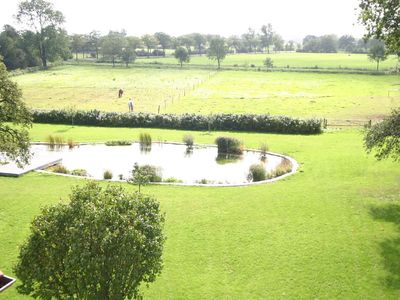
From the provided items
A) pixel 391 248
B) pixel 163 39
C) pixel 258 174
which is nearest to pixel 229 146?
pixel 258 174

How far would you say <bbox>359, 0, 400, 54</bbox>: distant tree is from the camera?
61.7 ft

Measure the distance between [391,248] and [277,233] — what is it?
14.5 ft

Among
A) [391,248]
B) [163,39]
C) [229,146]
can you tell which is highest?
[163,39]

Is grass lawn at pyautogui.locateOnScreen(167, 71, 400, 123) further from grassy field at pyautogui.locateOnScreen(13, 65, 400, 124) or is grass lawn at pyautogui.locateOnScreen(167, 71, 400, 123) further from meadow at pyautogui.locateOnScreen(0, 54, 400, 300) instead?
meadow at pyautogui.locateOnScreen(0, 54, 400, 300)

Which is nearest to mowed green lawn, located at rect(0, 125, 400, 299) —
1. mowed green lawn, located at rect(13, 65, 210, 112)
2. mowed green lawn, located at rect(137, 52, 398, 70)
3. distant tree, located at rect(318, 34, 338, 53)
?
mowed green lawn, located at rect(13, 65, 210, 112)

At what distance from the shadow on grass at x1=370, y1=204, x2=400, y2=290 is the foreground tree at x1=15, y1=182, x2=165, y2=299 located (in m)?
8.74

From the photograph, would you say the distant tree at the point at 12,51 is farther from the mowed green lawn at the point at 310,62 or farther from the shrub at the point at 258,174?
the shrub at the point at 258,174

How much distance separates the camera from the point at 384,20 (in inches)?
754

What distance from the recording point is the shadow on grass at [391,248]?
1479cm

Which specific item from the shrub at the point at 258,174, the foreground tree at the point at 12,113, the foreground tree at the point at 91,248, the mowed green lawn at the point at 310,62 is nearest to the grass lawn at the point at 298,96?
the shrub at the point at 258,174

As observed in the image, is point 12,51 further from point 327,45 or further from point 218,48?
point 327,45

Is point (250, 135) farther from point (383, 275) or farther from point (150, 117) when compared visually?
point (383, 275)

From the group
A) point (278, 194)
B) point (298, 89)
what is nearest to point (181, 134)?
point (278, 194)

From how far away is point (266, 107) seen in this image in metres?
54.7
